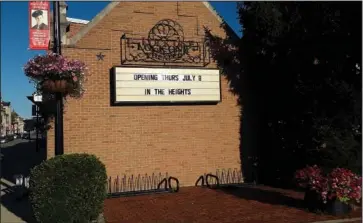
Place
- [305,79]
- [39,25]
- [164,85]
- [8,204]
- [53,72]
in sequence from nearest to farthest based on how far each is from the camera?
[53,72] < [39,25] < [8,204] < [305,79] < [164,85]

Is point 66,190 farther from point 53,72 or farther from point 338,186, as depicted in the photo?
point 338,186

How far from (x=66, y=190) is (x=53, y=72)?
9.23 feet

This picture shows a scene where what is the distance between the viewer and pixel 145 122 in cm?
1270

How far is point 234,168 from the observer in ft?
45.3

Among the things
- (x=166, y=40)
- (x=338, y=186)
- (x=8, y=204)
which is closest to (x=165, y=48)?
(x=166, y=40)

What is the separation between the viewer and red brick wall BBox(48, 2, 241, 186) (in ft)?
39.5

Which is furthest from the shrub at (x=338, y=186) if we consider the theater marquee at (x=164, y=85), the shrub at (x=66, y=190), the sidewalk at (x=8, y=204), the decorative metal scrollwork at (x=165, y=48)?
the sidewalk at (x=8, y=204)

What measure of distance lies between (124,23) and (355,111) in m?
6.74

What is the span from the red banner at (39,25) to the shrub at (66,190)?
3.16 metres

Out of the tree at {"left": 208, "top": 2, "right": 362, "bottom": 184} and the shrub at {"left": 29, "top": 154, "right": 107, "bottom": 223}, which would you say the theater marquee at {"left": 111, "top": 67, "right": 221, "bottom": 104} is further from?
the shrub at {"left": 29, "top": 154, "right": 107, "bottom": 223}

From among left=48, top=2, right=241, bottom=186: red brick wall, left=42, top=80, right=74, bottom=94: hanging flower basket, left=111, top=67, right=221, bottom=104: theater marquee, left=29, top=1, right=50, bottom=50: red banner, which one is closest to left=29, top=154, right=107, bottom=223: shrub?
left=42, top=80, right=74, bottom=94: hanging flower basket

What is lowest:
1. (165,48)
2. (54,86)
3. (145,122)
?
(145,122)

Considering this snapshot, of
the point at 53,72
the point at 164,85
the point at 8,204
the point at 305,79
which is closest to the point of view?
the point at 53,72

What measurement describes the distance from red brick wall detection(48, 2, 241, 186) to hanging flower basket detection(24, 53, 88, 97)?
210 centimetres
